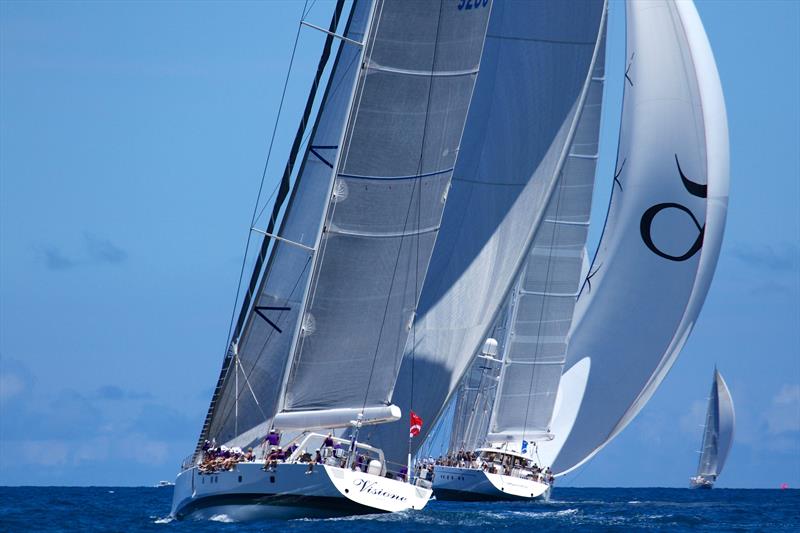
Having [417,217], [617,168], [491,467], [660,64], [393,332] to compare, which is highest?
[660,64]

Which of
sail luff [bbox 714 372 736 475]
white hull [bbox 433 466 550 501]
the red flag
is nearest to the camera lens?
the red flag

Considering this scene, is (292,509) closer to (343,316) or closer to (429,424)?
(343,316)

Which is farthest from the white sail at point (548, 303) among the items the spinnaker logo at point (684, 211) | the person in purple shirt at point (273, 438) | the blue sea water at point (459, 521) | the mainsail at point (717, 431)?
the mainsail at point (717, 431)

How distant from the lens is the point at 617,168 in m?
37.2

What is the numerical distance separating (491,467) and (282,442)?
1775 centimetres

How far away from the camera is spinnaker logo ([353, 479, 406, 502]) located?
76.7 feet

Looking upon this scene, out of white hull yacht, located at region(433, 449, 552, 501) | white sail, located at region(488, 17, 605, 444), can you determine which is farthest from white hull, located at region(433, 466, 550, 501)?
white sail, located at region(488, 17, 605, 444)

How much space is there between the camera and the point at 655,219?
118ft

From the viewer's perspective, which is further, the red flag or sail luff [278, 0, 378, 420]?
the red flag

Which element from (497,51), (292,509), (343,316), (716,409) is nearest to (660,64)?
(497,51)

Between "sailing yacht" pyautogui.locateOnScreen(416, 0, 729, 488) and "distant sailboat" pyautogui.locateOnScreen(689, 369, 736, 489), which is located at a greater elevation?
"sailing yacht" pyautogui.locateOnScreen(416, 0, 729, 488)

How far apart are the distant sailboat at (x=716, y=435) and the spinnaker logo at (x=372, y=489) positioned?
6620 centimetres

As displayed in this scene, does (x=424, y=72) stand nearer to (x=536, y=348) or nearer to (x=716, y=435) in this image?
(x=536, y=348)

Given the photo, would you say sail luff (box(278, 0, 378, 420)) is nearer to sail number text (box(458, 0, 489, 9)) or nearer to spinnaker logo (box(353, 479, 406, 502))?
sail number text (box(458, 0, 489, 9))
